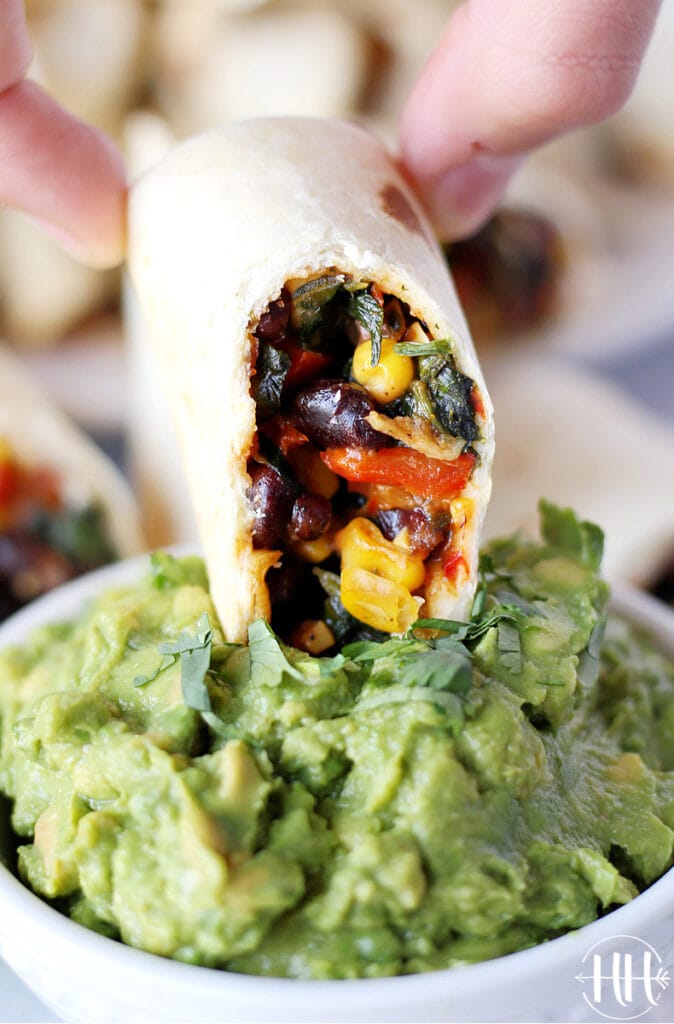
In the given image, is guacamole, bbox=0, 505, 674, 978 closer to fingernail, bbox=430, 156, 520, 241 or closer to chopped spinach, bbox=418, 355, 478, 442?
chopped spinach, bbox=418, 355, 478, 442

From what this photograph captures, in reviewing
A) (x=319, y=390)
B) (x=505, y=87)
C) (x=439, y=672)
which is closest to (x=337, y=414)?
(x=319, y=390)

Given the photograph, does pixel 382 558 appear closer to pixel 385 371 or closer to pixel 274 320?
pixel 385 371

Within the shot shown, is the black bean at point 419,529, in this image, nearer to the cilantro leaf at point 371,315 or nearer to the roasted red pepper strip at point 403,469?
the roasted red pepper strip at point 403,469

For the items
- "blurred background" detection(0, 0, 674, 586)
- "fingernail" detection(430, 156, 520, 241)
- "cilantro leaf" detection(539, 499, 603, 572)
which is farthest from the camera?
"blurred background" detection(0, 0, 674, 586)

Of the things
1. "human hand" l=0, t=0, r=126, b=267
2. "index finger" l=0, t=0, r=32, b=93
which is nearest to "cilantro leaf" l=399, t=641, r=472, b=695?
"human hand" l=0, t=0, r=126, b=267

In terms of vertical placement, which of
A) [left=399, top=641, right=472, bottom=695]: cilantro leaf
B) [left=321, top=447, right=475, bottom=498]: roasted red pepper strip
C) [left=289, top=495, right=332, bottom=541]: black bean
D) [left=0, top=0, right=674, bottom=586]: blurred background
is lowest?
[left=0, top=0, right=674, bottom=586]: blurred background

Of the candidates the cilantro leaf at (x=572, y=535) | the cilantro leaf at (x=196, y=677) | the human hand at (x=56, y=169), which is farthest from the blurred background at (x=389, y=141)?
the cilantro leaf at (x=196, y=677)

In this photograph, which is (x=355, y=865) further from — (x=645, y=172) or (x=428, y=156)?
(x=645, y=172)
